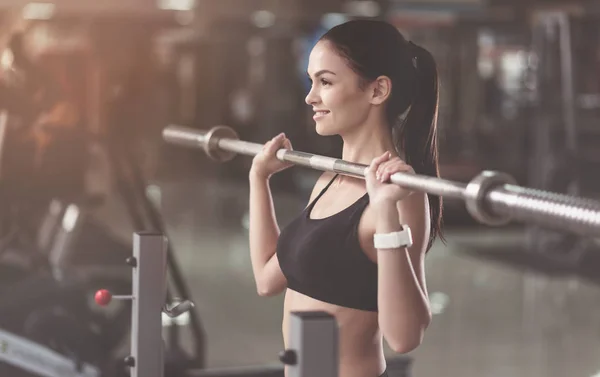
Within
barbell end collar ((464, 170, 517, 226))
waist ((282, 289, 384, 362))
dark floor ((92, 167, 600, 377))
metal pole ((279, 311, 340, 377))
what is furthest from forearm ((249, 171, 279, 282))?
dark floor ((92, 167, 600, 377))

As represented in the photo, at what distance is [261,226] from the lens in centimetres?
176

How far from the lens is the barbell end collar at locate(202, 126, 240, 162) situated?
1894mm

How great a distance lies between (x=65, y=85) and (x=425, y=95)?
2797 mm

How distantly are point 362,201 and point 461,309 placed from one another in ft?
14.3

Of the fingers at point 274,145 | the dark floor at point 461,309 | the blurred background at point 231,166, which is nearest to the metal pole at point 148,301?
the fingers at point 274,145

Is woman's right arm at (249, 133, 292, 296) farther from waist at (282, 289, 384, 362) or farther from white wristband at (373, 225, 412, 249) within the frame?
white wristband at (373, 225, 412, 249)

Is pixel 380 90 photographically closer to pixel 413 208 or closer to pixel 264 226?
pixel 413 208

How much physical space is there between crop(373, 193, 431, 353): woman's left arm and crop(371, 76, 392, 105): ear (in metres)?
0.21

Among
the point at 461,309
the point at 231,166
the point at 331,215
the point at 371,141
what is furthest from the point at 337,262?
the point at 231,166

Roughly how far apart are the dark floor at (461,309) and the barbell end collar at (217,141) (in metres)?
2.33

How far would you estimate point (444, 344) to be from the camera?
476cm

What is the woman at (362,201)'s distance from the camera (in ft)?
4.74

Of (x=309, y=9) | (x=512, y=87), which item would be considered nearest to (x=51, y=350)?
(x=309, y=9)

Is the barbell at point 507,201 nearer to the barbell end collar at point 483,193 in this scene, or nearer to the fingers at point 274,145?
the barbell end collar at point 483,193
